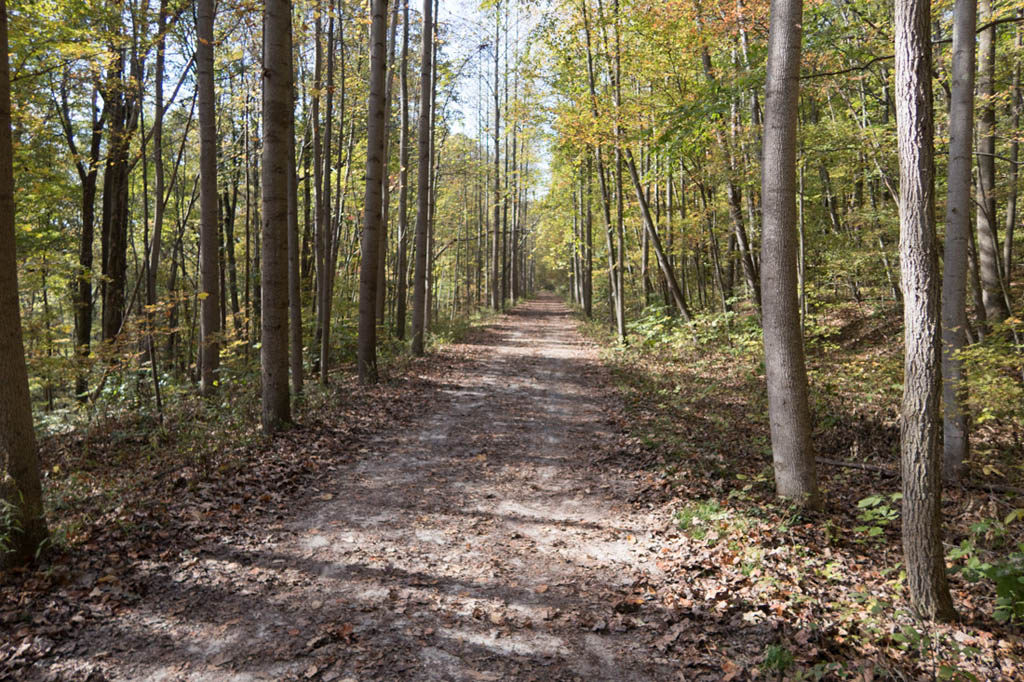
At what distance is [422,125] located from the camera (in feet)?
46.9

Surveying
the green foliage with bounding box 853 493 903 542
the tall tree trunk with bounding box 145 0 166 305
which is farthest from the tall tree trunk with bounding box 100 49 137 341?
the green foliage with bounding box 853 493 903 542

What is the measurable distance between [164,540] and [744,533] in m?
4.96

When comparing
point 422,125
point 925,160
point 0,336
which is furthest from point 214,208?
point 925,160

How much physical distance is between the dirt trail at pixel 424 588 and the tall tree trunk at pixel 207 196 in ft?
17.9

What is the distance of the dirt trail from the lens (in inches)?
132

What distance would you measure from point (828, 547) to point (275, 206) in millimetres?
7759

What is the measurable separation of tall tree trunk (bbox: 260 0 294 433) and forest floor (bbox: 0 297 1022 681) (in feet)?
3.63

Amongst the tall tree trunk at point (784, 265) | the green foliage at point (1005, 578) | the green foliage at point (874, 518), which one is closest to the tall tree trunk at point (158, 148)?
the tall tree trunk at point (784, 265)

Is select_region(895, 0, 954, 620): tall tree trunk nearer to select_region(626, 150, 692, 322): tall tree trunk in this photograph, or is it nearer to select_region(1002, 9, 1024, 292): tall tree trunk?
select_region(1002, 9, 1024, 292): tall tree trunk

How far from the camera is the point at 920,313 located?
3.71 meters

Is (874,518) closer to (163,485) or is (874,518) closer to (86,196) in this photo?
(163,485)

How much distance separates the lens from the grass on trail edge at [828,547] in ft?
11.3

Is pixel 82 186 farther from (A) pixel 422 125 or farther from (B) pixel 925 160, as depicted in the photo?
(B) pixel 925 160

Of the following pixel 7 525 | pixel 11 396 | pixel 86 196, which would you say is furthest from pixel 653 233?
pixel 7 525
